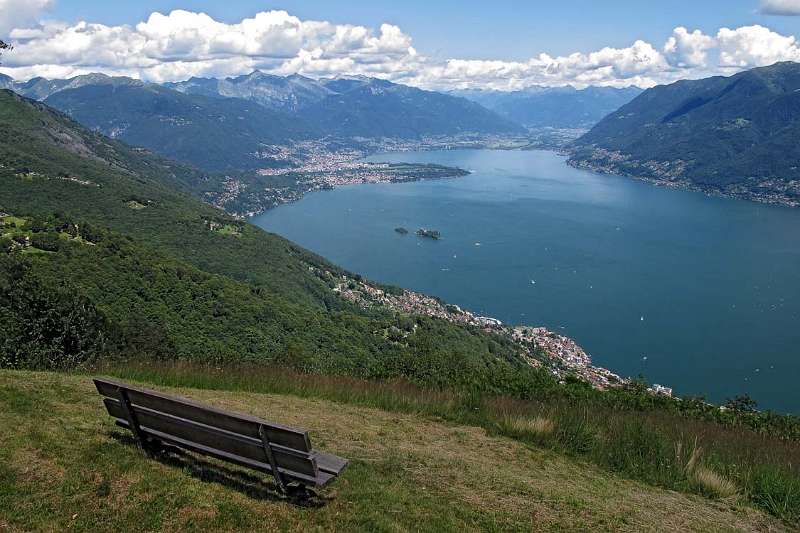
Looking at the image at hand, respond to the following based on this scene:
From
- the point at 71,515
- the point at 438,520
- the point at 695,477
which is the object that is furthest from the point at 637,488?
the point at 71,515

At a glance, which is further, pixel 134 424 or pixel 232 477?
pixel 134 424

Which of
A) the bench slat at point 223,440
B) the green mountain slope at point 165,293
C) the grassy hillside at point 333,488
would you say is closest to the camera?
the grassy hillside at point 333,488

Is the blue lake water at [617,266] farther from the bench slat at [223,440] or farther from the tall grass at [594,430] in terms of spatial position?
the bench slat at [223,440]

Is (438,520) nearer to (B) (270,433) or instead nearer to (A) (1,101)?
(B) (270,433)

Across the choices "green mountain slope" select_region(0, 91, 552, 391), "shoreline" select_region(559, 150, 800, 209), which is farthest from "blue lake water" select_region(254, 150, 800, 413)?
"green mountain slope" select_region(0, 91, 552, 391)

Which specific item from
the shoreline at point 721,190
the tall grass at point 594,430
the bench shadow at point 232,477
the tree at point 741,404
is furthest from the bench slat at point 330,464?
the shoreline at point 721,190

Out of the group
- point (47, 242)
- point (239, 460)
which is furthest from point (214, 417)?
point (47, 242)

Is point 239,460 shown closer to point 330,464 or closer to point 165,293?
point 330,464
